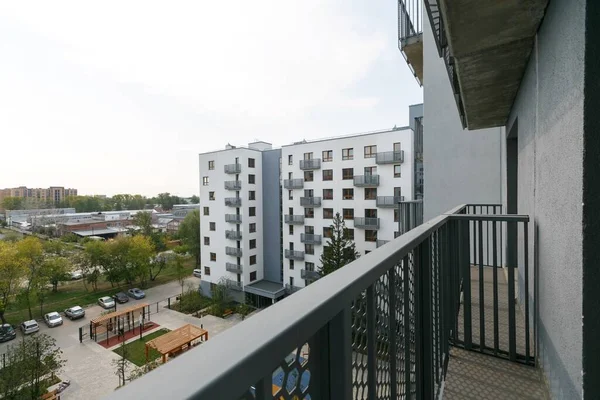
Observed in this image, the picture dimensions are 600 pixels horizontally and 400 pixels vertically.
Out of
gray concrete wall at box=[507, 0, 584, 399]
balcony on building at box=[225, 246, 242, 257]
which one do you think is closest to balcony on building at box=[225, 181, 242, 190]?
balcony on building at box=[225, 246, 242, 257]

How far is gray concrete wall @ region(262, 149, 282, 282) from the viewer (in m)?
24.5

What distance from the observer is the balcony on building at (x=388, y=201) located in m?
18.9

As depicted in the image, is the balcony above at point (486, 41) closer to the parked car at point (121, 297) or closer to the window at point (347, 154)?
the window at point (347, 154)

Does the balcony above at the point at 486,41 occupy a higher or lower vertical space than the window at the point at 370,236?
higher

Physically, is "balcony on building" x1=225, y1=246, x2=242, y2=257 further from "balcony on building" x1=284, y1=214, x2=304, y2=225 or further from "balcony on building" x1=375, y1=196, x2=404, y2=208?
"balcony on building" x1=375, y1=196, x2=404, y2=208

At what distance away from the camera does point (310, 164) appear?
867 inches

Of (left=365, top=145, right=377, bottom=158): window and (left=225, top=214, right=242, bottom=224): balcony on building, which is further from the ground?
(left=365, top=145, right=377, bottom=158): window

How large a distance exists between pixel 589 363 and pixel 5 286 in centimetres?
2644

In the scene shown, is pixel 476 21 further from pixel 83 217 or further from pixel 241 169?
pixel 83 217

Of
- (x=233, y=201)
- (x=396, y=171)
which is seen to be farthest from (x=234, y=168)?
(x=396, y=171)

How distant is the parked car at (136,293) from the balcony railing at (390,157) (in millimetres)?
21626

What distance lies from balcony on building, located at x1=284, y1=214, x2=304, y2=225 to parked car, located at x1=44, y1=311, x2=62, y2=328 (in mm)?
16433

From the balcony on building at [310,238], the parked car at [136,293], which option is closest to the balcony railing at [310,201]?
the balcony on building at [310,238]

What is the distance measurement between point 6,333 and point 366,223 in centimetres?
2310
